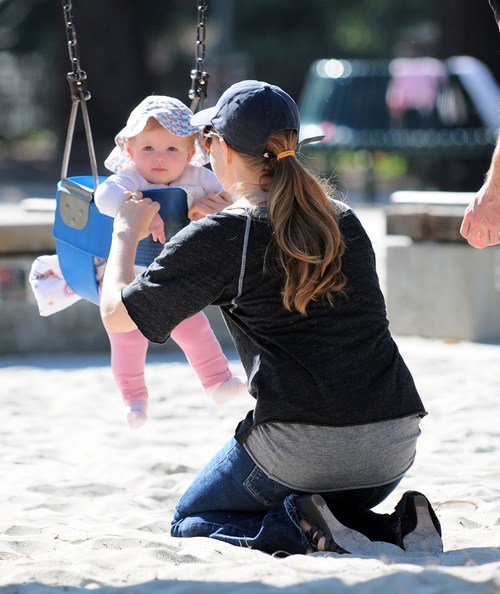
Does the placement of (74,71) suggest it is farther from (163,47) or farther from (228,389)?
(163,47)

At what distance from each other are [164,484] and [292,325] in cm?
145

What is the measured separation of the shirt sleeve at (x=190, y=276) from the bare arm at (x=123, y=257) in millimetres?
77

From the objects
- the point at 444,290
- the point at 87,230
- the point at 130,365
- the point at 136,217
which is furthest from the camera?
the point at 444,290

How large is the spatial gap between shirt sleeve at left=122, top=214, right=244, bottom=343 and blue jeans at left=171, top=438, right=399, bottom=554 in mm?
458

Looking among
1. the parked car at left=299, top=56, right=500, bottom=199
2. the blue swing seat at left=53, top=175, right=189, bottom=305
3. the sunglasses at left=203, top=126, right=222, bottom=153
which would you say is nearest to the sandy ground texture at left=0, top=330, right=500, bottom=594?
the blue swing seat at left=53, top=175, right=189, bottom=305

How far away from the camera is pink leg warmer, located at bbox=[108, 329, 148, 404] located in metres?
3.98

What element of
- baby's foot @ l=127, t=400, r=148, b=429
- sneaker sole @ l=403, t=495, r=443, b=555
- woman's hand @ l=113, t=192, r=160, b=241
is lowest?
sneaker sole @ l=403, t=495, r=443, b=555

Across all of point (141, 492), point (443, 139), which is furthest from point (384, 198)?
point (141, 492)

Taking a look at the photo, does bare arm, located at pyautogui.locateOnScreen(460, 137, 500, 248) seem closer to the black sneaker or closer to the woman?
the woman

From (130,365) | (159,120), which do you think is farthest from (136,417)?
(159,120)

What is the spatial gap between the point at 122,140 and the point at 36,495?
1294 millimetres

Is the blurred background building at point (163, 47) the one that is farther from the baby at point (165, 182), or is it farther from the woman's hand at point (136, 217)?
the woman's hand at point (136, 217)

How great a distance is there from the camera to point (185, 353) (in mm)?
3977

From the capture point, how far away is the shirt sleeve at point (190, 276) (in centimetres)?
298
